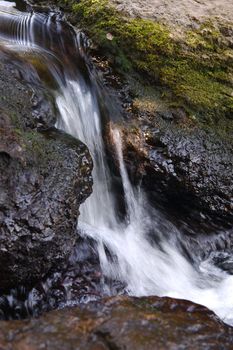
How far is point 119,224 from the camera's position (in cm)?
478

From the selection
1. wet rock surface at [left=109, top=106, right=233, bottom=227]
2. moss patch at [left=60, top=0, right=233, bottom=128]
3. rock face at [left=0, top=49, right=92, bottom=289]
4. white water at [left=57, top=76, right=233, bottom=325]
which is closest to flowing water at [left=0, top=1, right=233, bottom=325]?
white water at [left=57, top=76, right=233, bottom=325]

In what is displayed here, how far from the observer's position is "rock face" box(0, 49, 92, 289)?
342cm

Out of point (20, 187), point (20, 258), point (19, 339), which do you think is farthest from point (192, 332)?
point (20, 187)

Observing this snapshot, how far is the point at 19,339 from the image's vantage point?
8.39 ft

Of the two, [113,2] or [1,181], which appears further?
[113,2]

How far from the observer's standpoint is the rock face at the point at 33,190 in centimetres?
342

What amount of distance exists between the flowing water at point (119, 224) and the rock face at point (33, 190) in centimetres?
63

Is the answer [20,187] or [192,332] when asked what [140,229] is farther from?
[192,332]

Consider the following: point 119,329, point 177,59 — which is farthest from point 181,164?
point 119,329

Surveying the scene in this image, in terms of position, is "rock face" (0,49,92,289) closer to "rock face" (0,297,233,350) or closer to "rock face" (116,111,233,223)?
"rock face" (0,297,233,350)

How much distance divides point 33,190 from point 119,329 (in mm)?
1415

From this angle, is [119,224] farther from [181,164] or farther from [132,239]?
[181,164]

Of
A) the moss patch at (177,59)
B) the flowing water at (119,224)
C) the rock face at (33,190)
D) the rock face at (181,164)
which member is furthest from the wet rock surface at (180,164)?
the rock face at (33,190)

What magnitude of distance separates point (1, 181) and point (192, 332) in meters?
1.80
